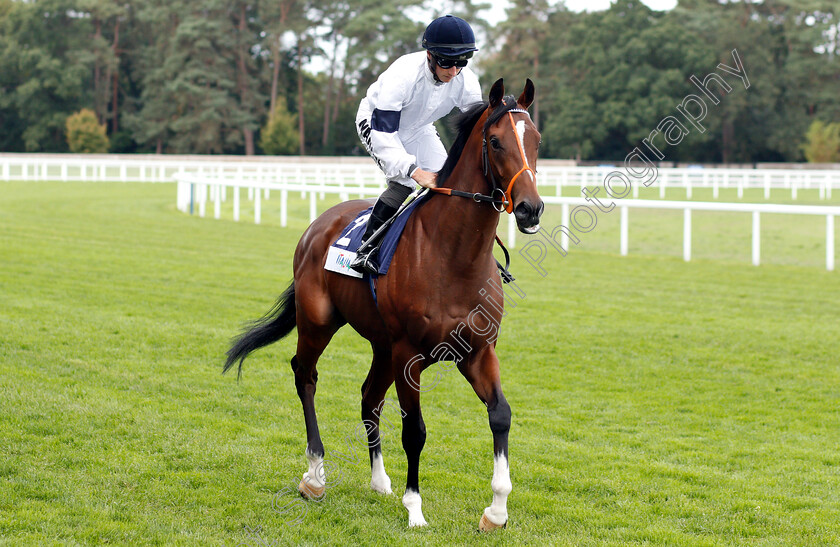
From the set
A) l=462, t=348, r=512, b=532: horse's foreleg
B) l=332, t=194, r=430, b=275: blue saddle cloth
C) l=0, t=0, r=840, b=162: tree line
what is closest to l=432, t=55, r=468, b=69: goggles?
l=332, t=194, r=430, b=275: blue saddle cloth

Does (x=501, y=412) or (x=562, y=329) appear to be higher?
(x=501, y=412)

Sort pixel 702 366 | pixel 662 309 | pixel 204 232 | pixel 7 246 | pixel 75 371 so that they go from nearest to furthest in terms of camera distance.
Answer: pixel 75 371
pixel 702 366
pixel 662 309
pixel 7 246
pixel 204 232

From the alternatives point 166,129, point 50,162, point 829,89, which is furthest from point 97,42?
point 829,89

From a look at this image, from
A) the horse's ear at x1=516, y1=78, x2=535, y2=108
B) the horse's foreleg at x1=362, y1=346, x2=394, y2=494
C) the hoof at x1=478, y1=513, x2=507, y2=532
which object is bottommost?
the hoof at x1=478, y1=513, x2=507, y2=532

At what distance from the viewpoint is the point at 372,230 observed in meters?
4.25

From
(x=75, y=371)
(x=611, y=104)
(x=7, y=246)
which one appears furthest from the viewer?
(x=611, y=104)

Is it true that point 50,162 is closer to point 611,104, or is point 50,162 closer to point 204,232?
point 204,232

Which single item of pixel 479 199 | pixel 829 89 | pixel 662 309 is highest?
pixel 829 89

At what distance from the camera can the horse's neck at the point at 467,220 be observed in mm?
3787

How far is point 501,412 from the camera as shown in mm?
3814

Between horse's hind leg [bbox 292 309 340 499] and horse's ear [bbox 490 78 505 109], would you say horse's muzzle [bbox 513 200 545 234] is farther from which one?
horse's hind leg [bbox 292 309 340 499]

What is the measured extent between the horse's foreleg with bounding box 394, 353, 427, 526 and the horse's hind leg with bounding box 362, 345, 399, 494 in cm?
34

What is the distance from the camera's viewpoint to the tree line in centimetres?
5466

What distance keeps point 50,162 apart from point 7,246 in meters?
21.0
